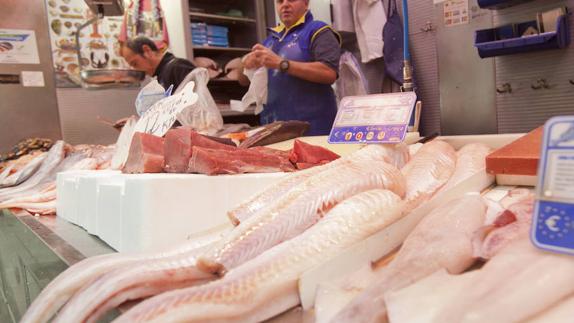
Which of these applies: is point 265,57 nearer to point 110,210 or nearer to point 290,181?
point 110,210

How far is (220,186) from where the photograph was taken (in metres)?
1.49

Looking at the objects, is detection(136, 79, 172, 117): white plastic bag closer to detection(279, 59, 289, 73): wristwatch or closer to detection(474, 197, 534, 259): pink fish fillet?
detection(279, 59, 289, 73): wristwatch

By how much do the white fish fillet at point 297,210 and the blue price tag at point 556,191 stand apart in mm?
502

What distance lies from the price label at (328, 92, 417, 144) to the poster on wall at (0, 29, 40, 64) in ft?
18.5

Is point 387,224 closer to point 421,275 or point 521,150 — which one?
point 421,275

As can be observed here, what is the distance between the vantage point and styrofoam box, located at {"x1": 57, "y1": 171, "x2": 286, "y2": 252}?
1387mm

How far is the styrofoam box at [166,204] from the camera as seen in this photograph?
1387mm

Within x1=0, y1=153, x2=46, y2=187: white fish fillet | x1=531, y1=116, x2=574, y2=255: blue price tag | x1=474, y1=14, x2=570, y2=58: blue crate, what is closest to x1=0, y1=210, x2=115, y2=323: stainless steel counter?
x1=0, y1=153, x2=46, y2=187: white fish fillet

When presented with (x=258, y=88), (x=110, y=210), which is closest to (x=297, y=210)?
(x=110, y=210)

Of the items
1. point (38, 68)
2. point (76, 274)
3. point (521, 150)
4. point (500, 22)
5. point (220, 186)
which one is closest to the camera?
point (76, 274)

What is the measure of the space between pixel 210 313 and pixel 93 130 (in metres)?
6.22

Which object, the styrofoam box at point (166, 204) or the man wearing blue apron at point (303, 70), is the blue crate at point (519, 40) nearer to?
the man wearing blue apron at point (303, 70)

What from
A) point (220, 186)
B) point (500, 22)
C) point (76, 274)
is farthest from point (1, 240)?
point (500, 22)

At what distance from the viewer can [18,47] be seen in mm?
5918
